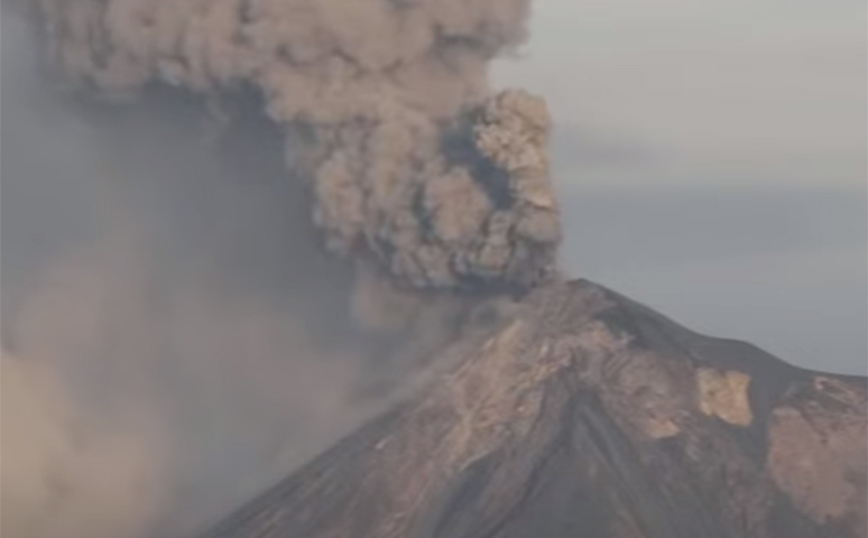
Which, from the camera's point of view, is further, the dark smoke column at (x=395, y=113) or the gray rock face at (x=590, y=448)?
the gray rock face at (x=590, y=448)

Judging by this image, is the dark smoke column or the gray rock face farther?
the gray rock face

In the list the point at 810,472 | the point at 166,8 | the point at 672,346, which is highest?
the point at 166,8

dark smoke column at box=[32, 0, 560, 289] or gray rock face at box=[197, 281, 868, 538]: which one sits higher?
dark smoke column at box=[32, 0, 560, 289]

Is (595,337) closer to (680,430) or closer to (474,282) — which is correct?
(680,430)

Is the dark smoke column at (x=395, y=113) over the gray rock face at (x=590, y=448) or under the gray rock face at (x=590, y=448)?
over

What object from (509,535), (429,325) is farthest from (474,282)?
Answer: (509,535)
